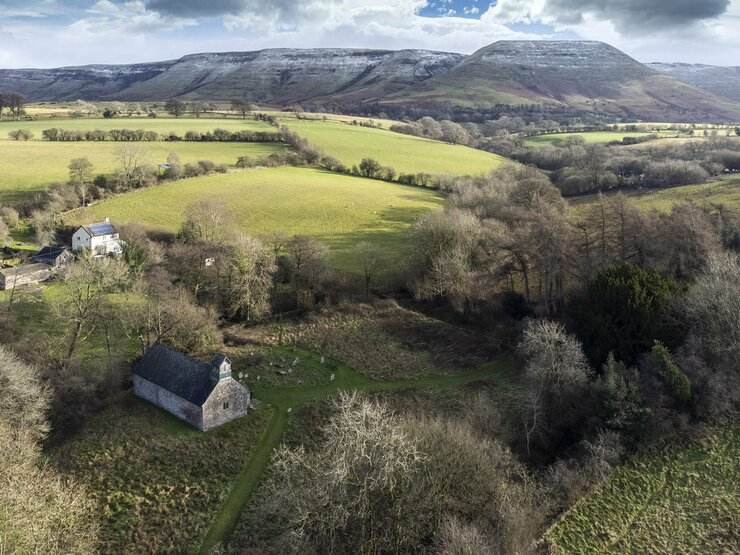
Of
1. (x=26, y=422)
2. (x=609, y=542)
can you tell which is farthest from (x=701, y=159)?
(x=26, y=422)

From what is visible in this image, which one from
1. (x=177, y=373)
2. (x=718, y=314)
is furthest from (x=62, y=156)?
(x=718, y=314)

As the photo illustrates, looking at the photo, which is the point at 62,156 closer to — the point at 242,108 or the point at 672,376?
the point at 242,108

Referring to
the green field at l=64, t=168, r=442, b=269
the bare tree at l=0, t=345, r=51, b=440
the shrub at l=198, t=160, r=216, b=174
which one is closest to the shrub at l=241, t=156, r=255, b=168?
the green field at l=64, t=168, r=442, b=269

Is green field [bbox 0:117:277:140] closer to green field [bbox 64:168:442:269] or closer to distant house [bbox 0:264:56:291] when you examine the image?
green field [bbox 64:168:442:269]

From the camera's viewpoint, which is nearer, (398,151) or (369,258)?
(369,258)

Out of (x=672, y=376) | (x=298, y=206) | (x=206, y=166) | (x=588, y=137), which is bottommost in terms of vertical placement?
(x=672, y=376)
